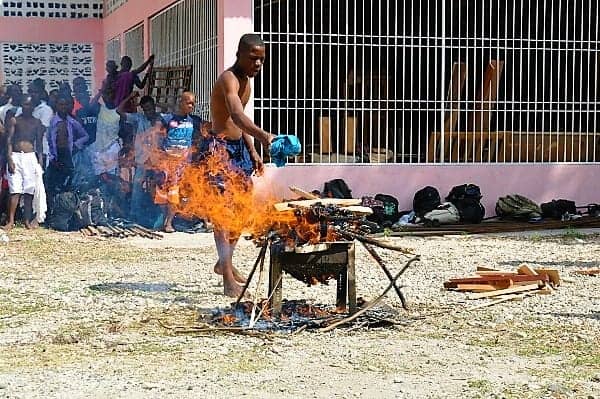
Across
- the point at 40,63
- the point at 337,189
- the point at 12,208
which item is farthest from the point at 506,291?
the point at 40,63

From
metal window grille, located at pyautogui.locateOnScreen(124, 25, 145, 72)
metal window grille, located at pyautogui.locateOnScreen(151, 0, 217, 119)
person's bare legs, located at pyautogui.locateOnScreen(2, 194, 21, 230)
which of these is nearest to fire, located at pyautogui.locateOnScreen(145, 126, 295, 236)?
person's bare legs, located at pyautogui.locateOnScreen(2, 194, 21, 230)

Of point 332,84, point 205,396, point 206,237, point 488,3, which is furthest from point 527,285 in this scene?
point 488,3

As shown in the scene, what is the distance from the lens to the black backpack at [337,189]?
541 inches

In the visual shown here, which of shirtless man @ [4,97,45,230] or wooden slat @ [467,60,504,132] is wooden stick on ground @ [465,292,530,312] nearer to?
wooden slat @ [467,60,504,132]

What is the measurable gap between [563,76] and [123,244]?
23.1 ft

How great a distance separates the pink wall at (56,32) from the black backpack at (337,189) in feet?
35.2

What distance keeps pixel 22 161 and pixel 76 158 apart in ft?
2.83

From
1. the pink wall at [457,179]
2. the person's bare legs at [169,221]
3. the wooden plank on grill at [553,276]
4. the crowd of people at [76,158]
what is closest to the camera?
the wooden plank on grill at [553,276]

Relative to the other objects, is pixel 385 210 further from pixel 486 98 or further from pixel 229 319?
pixel 229 319

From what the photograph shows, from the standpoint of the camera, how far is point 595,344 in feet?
22.4

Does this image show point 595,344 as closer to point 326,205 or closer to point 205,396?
point 326,205

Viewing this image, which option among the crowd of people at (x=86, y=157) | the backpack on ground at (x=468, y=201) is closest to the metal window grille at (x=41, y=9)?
the crowd of people at (x=86, y=157)

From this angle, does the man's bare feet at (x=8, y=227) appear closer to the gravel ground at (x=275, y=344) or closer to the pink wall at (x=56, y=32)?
the gravel ground at (x=275, y=344)

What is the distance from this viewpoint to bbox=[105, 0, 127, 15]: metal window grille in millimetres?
21719
